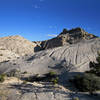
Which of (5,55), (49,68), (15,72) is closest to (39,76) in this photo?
(49,68)

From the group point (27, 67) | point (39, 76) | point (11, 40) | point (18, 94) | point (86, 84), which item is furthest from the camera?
point (11, 40)

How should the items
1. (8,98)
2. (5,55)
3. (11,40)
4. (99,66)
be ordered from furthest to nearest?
(11,40) → (5,55) → (99,66) → (8,98)

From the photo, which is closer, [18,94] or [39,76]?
[18,94]

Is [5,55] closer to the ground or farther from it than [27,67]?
farther from it

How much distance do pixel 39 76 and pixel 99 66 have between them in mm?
8100

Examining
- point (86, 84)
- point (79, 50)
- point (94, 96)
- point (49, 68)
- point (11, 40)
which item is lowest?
point (94, 96)

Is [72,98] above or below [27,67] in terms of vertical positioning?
below

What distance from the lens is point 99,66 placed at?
13500 mm

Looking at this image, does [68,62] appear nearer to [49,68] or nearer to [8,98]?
[49,68]

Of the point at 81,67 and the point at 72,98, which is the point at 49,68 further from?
the point at 72,98

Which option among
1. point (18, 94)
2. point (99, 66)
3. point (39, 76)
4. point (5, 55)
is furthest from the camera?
point (5, 55)

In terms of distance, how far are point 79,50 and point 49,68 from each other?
8472 mm

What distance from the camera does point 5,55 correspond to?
35.7 m

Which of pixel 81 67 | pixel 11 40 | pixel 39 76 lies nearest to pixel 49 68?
pixel 39 76
